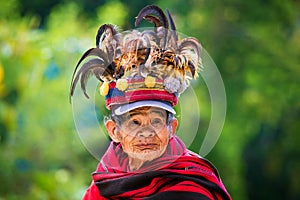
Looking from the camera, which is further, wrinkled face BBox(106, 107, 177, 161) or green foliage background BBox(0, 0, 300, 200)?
green foliage background BBox(0, 0, 300, 200)

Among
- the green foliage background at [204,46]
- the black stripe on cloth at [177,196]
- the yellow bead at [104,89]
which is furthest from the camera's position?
the green foliage background at [204,46]

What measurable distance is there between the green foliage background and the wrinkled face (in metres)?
3.72

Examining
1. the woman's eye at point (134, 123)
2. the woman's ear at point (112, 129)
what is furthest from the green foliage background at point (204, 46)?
the woman's eye at point (134, 123)

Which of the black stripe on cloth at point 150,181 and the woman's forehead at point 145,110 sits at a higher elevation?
the woman's forehead at point 145,110

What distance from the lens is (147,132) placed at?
3506mm

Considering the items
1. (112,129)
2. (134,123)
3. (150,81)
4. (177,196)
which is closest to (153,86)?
(150,81)

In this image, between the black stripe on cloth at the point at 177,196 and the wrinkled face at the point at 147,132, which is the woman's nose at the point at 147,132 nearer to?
the wrinkled face at the point at 147,132

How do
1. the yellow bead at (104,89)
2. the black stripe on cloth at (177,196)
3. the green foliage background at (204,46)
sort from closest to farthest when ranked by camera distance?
the black stripe on cloth at (177,196), the yellow bead at (104,89), the green foliage background at (204,46)

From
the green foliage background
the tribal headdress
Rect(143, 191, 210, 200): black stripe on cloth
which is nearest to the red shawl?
Rect(143, 191, 210, 200): black stripe on cloth

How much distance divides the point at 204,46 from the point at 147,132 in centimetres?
746

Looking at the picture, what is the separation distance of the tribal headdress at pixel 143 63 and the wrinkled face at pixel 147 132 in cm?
6

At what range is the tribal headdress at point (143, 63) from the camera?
11.5ft

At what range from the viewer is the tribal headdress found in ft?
11.5

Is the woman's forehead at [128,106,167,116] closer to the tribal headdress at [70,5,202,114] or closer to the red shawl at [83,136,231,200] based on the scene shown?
the tribal headdress at [70,5,202,114]
